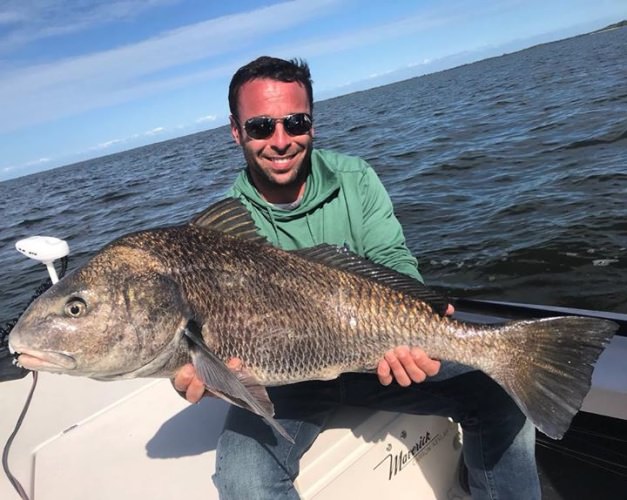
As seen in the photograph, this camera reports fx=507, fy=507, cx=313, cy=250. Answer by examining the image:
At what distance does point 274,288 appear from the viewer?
2.72 m

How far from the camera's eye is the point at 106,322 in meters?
2.44

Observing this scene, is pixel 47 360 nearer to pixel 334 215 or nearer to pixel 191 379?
pixel 191 379

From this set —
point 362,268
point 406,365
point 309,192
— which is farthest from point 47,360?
point 309,192

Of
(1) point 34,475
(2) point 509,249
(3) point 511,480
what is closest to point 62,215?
(2) point 509,249

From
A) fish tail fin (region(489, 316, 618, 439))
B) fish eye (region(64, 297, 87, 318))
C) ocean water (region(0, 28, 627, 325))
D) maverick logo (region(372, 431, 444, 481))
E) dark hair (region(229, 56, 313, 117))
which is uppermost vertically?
dark hair (region(229, 56, 313, 117))

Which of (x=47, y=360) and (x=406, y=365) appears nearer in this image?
(x=47, y=360)

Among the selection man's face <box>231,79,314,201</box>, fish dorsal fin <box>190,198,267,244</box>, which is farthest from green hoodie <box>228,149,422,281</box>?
fish dorsal fin <box>190,198,267,244</box>

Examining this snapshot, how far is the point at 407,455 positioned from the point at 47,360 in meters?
2.18

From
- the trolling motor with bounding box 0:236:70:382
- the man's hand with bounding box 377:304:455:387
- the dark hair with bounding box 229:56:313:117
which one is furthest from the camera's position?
the trolling motor with bounding box 0:236:70:382

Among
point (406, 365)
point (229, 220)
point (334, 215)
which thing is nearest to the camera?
point (406, 365)

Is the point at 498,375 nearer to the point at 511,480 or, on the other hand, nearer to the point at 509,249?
the point at 511,480

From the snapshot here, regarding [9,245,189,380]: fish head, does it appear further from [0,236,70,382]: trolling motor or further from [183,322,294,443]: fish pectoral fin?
[0,236,70,382]: trolling motor

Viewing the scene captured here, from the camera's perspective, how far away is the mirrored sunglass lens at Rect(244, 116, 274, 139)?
3375 mm

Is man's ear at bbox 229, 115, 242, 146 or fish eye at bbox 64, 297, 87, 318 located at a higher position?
man's ear at bbox 229, 115, 242, 146
